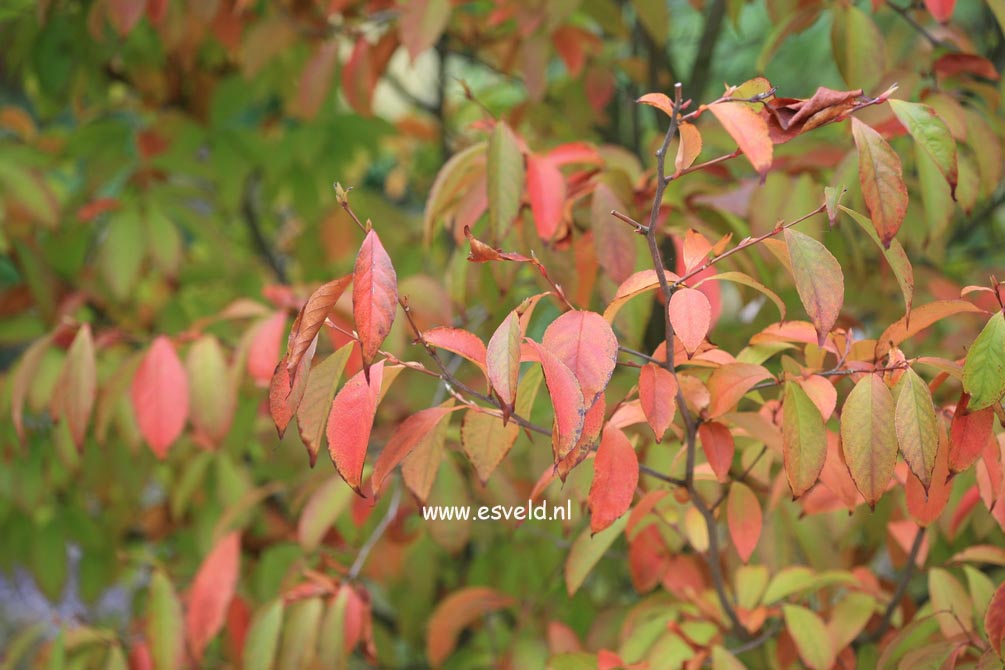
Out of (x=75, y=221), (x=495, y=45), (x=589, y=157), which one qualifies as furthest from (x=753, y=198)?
(x=75, y=221)

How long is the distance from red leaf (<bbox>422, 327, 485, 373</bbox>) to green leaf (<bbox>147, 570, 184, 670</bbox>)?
0.61m

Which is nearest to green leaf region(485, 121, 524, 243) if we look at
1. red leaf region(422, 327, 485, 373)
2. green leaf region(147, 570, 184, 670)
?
red leaf region(422, 327, 485, 373)

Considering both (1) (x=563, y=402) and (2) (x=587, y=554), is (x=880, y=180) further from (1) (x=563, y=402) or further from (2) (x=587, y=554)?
(2) (x=587, y=554)

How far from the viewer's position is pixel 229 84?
68.0 inches

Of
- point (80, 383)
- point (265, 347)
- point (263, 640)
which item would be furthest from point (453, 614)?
point (80, 383)

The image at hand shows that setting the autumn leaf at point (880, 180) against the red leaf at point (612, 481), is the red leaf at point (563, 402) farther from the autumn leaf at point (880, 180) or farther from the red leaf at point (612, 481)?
the autumn leaf at point (880, 180)

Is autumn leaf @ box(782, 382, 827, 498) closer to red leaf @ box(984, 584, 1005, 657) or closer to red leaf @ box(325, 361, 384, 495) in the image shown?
red leaf @ box(984, 584, 1005, 657)

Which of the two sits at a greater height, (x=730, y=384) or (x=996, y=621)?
(x=730, y=384)

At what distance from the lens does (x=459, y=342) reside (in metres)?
0.70

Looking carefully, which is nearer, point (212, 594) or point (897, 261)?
point (897, 261)

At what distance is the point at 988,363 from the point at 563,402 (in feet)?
0.89

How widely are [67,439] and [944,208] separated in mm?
1037

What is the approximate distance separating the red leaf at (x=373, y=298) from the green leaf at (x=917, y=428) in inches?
13.0

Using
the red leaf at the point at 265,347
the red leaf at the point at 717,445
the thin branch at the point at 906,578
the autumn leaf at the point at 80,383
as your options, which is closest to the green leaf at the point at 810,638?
the thin branch at the point at 906,578
